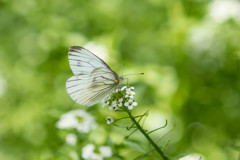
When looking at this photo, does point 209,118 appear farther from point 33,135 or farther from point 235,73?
point 33,135

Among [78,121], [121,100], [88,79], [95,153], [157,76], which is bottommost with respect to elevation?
[95,153]

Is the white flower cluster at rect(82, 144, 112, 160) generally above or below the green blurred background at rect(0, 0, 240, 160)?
below

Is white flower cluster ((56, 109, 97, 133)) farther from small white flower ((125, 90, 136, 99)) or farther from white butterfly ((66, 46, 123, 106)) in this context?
small white flower ((125, 90, 136, 99))

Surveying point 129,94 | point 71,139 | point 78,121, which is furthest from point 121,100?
point 78,121

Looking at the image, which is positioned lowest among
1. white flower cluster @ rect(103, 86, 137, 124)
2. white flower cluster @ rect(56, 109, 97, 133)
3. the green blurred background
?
white flower cluster @ rect(103, 86, 137, 124)

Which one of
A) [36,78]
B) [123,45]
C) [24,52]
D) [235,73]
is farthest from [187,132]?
[24,52]

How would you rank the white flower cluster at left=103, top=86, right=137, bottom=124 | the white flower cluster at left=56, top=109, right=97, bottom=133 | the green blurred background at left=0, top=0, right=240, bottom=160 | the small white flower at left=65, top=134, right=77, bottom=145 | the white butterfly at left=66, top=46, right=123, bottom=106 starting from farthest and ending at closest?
the green blurred background at left=0, top=0, right=240, bottom=160
the white flower cluster at left=56, top=109, right=97, bottom=133
the small white flower at left=65, top=134, right=77, bottom=145
the white butterfly at left=66, top=46, right=123, bottom=106
the white flower cluster at left=103, top=86, right=137, bottom=124

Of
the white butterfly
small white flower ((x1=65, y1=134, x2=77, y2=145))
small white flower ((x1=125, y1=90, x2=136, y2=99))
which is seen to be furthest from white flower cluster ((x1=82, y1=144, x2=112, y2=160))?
small white flower ((x1=125, y1=90, x2=136, y2=99))

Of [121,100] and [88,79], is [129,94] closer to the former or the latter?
[121,100]
